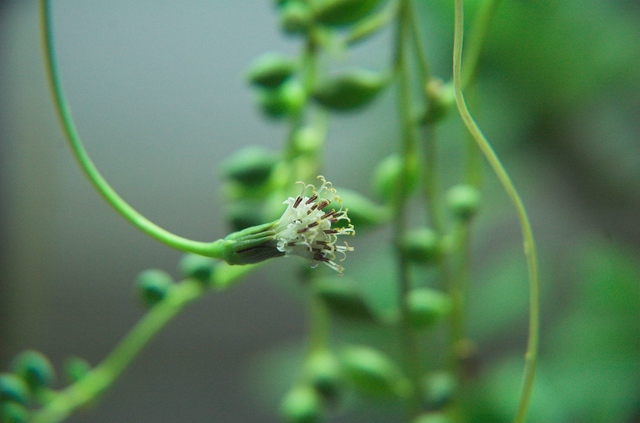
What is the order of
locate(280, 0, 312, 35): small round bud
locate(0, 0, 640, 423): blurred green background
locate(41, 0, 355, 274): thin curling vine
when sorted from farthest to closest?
locate(0, 0, 640, 423): blurred green background
locate(280, 0, 312, 35): small round bud
locate(41, 0, 355, 274): thin curling vine

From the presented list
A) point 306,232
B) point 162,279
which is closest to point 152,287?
point 162,279

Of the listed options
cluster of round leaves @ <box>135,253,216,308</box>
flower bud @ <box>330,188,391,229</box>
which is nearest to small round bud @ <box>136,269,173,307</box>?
cluster of round leaves @ <box>135,253,216,308</box>

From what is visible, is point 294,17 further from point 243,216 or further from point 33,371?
point 33,371

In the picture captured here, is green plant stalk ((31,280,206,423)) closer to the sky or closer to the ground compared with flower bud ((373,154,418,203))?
closer to the ground

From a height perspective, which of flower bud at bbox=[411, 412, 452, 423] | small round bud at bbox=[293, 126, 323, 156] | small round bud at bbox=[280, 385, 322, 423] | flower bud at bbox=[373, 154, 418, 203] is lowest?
flower bud at bbox=[411, 412, 452, 423]

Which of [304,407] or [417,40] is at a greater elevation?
[417,40]

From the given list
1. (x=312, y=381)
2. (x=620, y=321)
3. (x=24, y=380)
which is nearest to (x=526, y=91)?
(x=620, y=321)

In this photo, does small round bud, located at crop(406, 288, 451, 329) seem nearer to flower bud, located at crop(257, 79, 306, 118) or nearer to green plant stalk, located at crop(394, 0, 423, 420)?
green plant stalk, located at crop(394, 0, 423, 420)

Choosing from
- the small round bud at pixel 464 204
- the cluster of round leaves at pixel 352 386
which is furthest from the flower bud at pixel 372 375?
the small round bud at pixel 464 204
